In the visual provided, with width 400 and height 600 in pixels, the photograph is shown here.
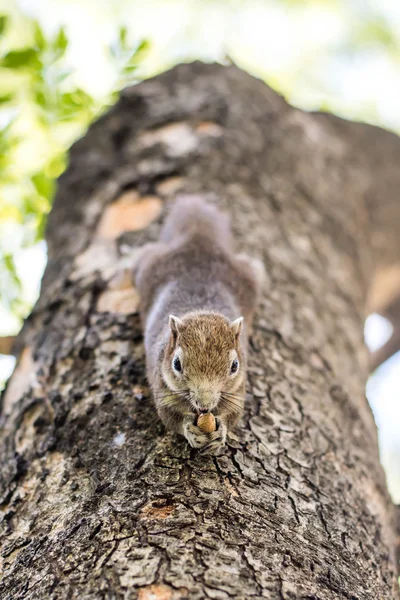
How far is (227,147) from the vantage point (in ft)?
14.5

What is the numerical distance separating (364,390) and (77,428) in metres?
1.78

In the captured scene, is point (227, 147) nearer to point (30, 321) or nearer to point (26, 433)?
point (30, 321)

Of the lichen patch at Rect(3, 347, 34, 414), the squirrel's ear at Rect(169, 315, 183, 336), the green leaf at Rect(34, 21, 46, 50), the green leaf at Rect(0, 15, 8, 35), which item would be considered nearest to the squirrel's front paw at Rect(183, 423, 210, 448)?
the squirrel's ear at Rect(169, 315, 183, 336)

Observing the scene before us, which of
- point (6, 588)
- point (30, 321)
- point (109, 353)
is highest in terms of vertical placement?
point (30, 321)

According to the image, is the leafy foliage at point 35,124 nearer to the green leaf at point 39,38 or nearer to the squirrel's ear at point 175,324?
the green leaf at point 39,38

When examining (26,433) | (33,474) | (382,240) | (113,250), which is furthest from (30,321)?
(382,240)

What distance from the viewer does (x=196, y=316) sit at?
299 centimetres

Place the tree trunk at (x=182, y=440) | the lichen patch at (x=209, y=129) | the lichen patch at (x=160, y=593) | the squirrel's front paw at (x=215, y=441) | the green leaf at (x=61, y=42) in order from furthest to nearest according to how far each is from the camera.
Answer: the lichen patch at (x=209, y=129) < the green leaf at (x=61, y=42) < the squirrel's front paw at (x=215, y=441) < the tree trunk at (x=182, y=440) < the lichen patch at (x=160, y=593)

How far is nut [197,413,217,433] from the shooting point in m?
2.48

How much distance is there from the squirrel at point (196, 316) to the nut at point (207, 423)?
0.06 ft

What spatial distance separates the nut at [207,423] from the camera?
248 cm

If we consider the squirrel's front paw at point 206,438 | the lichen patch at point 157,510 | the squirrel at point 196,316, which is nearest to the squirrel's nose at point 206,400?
the squirrel at point 196,316

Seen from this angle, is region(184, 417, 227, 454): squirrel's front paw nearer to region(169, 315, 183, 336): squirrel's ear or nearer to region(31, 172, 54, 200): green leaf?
region(169, 315, 183, 336): squirrel's ear

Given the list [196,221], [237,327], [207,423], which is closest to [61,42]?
[196,221]
